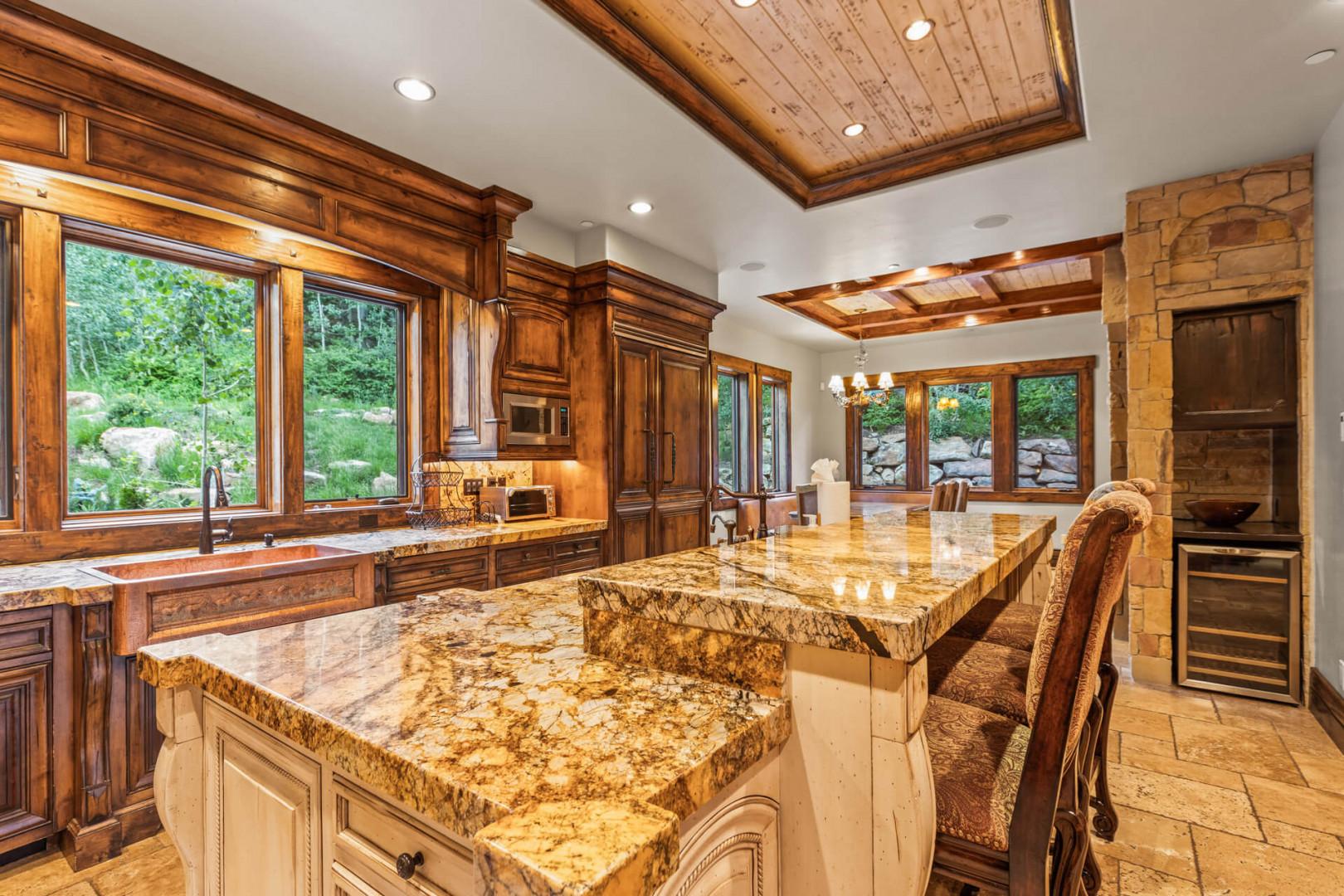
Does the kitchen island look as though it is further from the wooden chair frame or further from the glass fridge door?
the glass fridge door

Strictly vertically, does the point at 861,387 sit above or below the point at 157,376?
above

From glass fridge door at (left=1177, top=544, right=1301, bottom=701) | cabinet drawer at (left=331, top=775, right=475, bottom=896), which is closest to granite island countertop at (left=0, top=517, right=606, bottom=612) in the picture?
cabinet drawer at (left=331, top=775, right=475, bottom=896)

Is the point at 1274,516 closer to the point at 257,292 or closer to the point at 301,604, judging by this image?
the point at 301,604

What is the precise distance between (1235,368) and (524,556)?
3.98 meters

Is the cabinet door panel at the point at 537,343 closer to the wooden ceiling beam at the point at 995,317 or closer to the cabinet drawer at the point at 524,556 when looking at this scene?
the cabinet drawer at the point at 524,556

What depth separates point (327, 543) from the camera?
2949 mm

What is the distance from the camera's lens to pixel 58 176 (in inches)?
93.7

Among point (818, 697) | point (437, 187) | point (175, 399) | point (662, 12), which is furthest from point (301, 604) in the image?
point (662, 12)

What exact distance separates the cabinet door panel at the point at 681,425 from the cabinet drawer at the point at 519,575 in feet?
3.63

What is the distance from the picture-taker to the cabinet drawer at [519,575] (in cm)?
328

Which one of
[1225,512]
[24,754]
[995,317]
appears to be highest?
[995,317]

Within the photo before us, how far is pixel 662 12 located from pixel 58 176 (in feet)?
7.74

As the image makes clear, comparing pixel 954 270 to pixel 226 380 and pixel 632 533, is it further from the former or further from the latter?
pixel 226 380

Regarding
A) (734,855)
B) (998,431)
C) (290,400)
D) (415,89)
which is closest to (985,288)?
(998,431)
